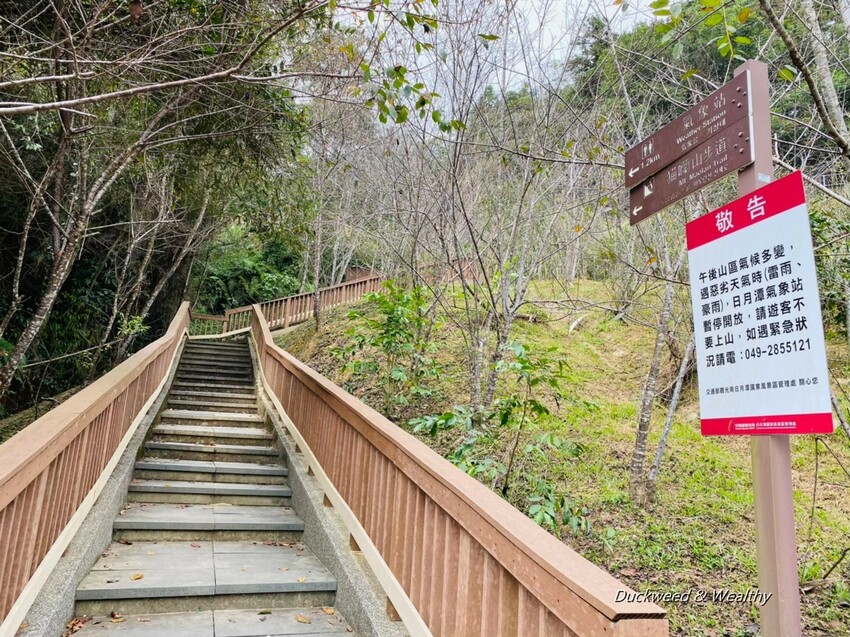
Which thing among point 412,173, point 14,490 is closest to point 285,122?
point 412,173

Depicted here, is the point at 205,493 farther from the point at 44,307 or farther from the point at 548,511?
the point at 548,511

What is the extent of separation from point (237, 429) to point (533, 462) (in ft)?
12.1

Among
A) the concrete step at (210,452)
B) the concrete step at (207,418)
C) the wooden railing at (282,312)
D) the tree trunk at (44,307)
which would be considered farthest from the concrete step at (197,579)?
the wooden railing at (282,312)

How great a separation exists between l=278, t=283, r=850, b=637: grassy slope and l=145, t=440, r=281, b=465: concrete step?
6.57 ft

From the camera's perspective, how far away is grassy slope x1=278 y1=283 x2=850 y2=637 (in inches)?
146

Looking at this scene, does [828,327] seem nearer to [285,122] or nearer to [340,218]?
[285,122]

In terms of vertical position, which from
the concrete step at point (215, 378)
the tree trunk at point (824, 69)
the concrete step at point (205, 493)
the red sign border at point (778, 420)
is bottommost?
the concrete step at point (205, 493)

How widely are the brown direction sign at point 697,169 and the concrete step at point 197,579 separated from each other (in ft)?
9.37

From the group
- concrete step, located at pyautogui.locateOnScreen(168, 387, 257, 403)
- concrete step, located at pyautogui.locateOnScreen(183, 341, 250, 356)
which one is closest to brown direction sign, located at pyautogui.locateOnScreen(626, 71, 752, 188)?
concrete step, located at pyautogui.locateOnScreen(168, 387, 257, 403)

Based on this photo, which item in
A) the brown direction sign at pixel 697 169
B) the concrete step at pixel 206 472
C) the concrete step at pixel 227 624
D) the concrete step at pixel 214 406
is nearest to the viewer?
the brown direction sign at pixel 697 169

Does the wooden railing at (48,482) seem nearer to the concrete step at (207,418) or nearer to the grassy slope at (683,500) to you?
the concrete step at (207,418)

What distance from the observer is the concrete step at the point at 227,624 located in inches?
106

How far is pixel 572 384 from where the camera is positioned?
27.7 ft

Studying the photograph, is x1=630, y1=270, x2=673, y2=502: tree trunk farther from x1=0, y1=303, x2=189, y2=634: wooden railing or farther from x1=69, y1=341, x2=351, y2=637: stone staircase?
x1=0, y1=303, x2=189, y2=634: wooden railing
